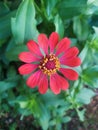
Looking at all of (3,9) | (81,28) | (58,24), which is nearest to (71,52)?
(58,24)

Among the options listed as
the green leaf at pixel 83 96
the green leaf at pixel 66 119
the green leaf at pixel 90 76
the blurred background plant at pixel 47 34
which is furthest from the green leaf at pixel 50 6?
the green leaf at pixel 66 119

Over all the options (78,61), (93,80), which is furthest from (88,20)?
(78,61)

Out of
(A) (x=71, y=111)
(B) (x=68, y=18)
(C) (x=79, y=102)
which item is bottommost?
(A) (x=71, y=111)

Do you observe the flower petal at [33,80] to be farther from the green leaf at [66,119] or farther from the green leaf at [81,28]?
the green leaf at [66,119]

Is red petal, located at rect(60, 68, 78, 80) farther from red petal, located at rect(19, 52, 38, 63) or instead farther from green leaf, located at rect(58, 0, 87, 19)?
green leaf, located at rect(58, 0, 87, 19)

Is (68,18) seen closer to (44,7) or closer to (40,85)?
(44,7)

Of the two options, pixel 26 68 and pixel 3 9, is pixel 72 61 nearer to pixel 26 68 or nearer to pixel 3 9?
pixel 26 68

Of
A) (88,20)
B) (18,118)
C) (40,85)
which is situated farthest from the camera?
(18,118)
